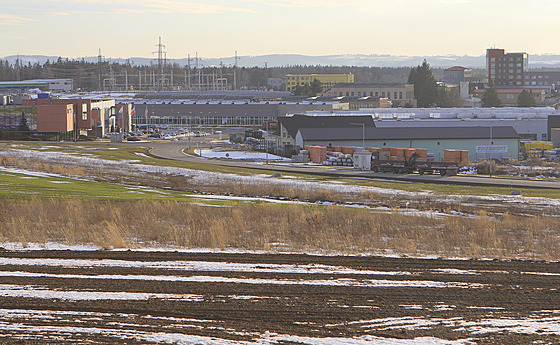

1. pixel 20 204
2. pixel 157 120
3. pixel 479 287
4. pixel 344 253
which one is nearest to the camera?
pixel 479 287

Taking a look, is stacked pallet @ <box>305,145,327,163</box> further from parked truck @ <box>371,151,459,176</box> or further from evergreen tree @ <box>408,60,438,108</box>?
evergreen tree @ <box>408,60,438,108</box>

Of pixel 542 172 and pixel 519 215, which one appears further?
pixel 542 172

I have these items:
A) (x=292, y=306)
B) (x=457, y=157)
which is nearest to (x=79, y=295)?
(x=292, y=306)

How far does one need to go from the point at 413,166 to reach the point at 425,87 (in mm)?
115434

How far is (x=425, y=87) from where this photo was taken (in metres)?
168

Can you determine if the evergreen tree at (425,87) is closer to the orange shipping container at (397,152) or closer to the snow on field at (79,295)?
the orange shipping container at (397,152)

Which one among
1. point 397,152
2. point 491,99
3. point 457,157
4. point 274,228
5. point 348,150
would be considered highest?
point 491,99

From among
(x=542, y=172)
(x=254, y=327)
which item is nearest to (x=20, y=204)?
(x=254, y=327)

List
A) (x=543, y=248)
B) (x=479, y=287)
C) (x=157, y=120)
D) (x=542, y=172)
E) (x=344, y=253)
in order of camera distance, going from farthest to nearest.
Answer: (x=157, y=120), (x=542, y=172), (x=543, y=248), (x=344, y=253), (x=479, y=287)

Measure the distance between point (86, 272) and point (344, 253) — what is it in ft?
21.0

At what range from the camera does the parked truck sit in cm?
5372

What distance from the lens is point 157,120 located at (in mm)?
138375

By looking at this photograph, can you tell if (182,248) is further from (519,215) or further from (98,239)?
(519,215)

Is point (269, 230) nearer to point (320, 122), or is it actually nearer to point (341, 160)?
point (341, 160)
